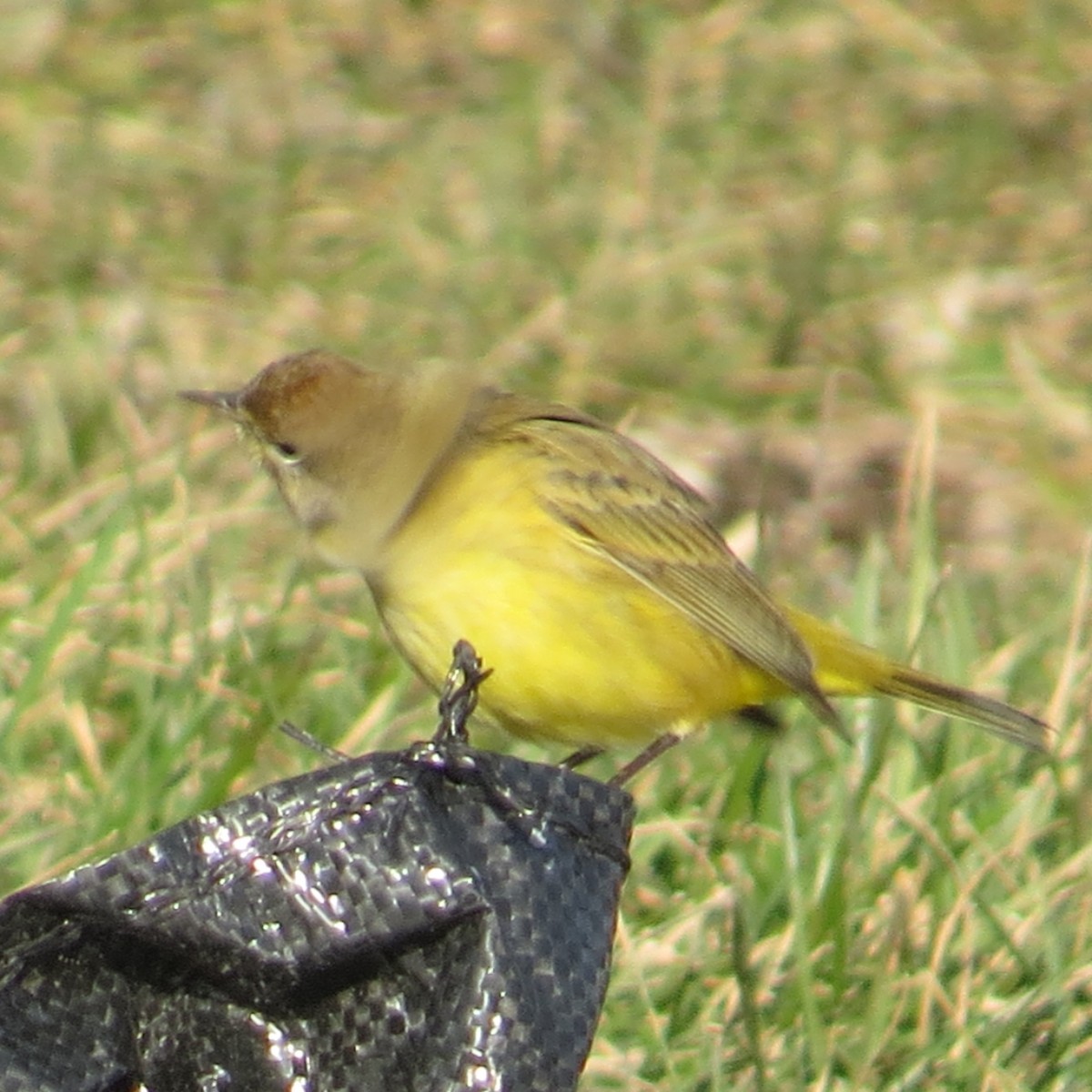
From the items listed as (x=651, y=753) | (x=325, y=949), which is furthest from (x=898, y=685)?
(x=325, y=949)

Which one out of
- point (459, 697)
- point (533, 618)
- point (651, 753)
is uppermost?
point (459, 697)

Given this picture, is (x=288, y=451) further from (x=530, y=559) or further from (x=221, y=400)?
(x=530, y=559)

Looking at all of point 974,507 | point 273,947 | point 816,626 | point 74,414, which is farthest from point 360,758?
point 974,507

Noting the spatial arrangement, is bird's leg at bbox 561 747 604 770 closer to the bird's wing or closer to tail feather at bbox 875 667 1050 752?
the bird's wing

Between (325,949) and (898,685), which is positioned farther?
(898,685)

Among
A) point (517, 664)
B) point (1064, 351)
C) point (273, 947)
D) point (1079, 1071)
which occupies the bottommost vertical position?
point (1064, 351)

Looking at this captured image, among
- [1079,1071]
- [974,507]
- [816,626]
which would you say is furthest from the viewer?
[974,507]

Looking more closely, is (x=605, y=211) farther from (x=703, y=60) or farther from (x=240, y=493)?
(x=240, y=493)
